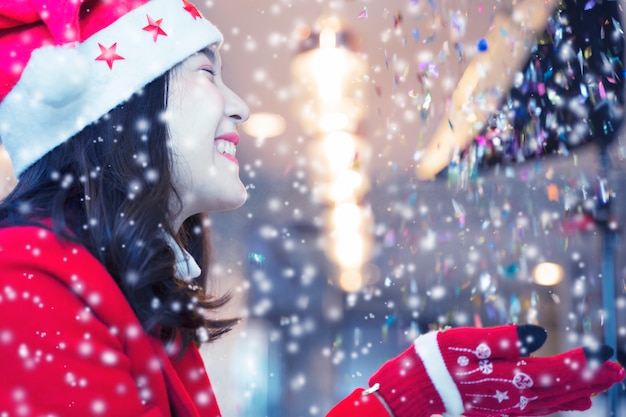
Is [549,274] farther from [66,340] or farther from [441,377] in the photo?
[66,340]

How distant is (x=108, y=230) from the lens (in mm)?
686

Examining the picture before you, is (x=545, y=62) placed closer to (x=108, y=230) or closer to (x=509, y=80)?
(x=509, y=80)

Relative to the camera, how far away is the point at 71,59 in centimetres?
70

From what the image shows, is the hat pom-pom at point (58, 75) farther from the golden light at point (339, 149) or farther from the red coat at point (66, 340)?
the golden light at point (339, 149)

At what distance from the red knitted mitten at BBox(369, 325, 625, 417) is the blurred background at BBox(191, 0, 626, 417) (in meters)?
0.83

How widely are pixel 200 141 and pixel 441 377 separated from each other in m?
0.39

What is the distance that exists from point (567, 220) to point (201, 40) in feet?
6.65

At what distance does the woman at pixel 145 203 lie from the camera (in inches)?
25.0

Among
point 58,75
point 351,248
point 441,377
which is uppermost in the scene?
point 58,75

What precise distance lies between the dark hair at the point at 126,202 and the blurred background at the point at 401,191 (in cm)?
97

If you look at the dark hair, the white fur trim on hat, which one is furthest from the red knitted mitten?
the dark hair

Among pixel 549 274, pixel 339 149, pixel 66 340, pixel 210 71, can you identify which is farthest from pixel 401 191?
pixel 66 340

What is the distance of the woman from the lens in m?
0.64

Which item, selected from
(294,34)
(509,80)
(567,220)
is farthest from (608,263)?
(294,34)
